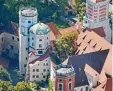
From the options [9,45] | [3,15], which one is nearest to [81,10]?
[3,15]

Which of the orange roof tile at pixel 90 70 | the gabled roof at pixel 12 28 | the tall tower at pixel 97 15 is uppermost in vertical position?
the tall tower at pixel 97 15

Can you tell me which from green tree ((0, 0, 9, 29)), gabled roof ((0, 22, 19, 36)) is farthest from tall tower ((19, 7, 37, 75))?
green tree ((0, 0, 9, 29))

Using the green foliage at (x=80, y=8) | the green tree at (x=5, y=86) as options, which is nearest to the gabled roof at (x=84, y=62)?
the green tree at (x=5, y=86)

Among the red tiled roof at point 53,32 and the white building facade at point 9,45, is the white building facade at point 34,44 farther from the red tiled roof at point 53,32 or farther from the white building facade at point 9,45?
the white building facade at point 9,45

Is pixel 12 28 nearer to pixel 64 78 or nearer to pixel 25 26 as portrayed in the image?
pixel 25 26

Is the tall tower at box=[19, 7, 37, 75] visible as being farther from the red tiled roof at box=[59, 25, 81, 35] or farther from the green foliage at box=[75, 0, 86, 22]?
the green foliage at box=[75, 0, 86, 22]
